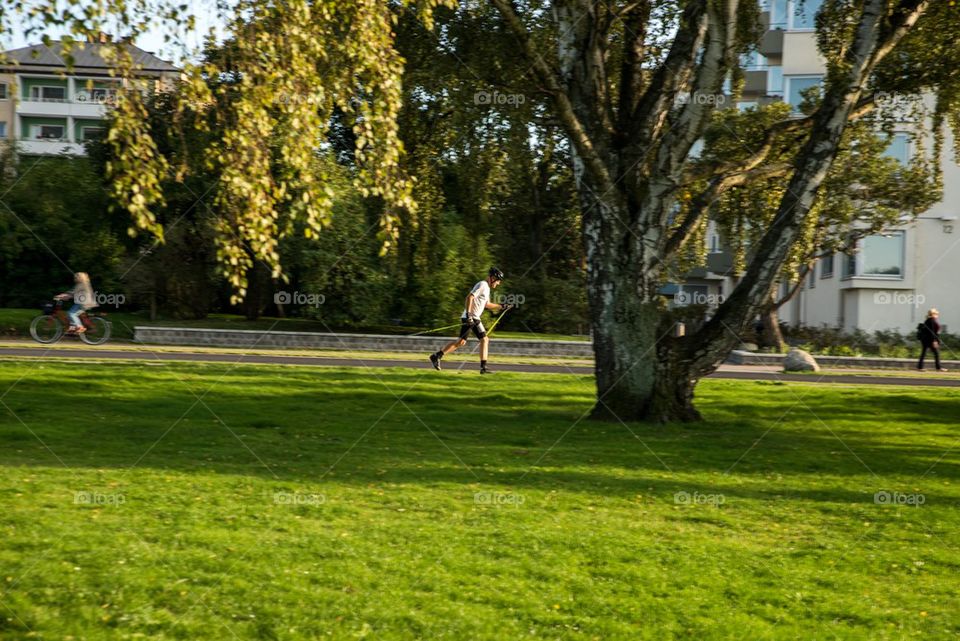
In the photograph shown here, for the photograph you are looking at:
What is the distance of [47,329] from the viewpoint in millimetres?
26359

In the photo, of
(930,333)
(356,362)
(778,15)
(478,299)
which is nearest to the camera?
(478,299)

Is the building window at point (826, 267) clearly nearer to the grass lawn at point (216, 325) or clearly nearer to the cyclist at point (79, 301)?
the grass lawn at point (216, 325)

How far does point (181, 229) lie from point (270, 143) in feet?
82.3

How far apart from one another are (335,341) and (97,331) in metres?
6.48

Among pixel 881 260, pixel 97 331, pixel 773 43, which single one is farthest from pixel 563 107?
pixel 773 43

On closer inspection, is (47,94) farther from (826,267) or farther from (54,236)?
(826,267)

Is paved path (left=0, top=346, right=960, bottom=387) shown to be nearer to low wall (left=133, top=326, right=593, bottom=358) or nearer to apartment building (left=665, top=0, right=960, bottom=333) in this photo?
low wall (left=133, top=326, right=593, bottom=358)

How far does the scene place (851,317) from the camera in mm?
40125

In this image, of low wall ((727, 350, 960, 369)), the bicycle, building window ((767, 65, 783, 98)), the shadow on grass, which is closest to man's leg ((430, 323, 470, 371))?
the shadow on grass

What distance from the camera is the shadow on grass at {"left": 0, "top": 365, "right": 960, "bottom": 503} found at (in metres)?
10.0

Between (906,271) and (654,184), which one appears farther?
(906,271)

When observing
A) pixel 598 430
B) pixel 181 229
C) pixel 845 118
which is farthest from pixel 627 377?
pixel 181 229

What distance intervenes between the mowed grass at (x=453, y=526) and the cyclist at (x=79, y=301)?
39.0 ft

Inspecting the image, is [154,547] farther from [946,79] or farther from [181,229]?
[181,229]
